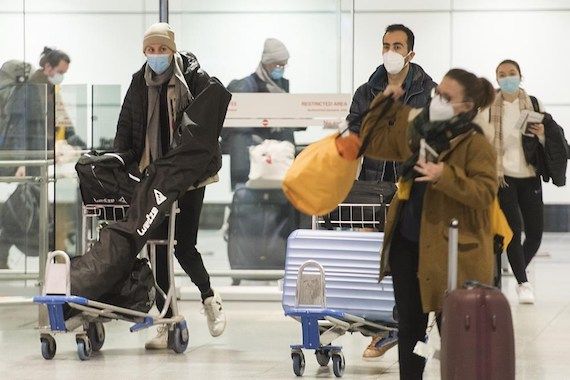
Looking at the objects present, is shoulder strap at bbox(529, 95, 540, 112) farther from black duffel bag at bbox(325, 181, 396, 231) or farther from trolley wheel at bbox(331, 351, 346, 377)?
trolley wheel at bbox(331, 351, 346, 377)

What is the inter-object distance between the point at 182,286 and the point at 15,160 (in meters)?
2.14

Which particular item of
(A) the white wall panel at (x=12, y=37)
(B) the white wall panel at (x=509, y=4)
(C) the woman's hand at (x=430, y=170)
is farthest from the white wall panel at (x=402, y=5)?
(C) the woman's hand at (x=430, y=170)

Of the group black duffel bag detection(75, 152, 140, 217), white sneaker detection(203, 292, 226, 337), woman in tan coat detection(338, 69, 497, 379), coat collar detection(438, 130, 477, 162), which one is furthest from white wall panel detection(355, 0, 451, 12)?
coat collar detection(438, 130, 477, 162)

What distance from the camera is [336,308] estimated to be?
23.3ft

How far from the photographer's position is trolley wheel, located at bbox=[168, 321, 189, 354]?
774cm

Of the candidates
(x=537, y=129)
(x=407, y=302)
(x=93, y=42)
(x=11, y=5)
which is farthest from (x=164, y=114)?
(x=11, y=5)

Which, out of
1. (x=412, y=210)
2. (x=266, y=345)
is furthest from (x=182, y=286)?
(x=412, y=210)

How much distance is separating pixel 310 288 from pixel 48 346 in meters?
1.49

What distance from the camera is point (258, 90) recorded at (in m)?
10.8

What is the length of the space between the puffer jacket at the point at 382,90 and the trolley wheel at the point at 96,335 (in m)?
1.66

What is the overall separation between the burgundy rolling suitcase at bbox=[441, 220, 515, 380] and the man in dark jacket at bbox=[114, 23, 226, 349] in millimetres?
3032

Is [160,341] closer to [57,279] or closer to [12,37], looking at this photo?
[57,279]

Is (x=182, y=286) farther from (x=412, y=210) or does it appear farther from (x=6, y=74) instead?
(x=412, y=210)

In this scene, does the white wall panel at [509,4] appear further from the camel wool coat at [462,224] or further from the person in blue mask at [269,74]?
the camel wool coat at [462,224]
